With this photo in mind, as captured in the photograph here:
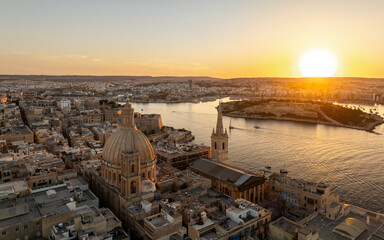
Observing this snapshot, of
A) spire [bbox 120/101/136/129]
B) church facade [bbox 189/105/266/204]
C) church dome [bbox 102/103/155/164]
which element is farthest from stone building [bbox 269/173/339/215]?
spire [bbox 120/101/136/129]

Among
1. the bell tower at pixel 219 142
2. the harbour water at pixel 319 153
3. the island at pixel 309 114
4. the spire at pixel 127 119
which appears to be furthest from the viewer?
the island at pixel 309 114

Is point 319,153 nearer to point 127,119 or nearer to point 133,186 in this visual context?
point 127,119

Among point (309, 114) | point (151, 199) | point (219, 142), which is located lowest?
point (309, 114)

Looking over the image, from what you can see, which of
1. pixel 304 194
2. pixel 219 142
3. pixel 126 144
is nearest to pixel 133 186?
pixel 126 144

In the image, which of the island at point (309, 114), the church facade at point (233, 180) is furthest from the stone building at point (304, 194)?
the island at point (309, 114)

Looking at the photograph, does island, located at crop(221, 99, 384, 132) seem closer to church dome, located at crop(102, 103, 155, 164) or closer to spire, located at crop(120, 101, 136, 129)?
church dome, located at crop(102, 103, 155, 164)

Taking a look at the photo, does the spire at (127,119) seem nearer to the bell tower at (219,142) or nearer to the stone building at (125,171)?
the stone building at (125,171)
